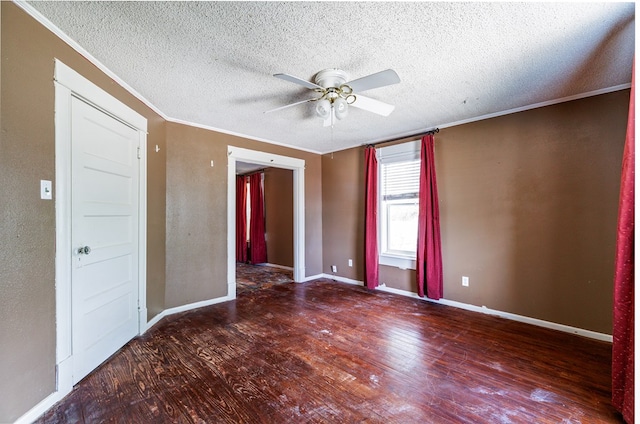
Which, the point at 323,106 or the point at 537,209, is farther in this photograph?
the point at 537,209

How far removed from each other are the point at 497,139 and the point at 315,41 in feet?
8.44

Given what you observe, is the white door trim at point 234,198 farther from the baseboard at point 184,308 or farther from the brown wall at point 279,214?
the brown wall at point 279,214

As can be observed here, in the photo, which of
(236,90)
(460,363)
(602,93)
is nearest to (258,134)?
(236,90)

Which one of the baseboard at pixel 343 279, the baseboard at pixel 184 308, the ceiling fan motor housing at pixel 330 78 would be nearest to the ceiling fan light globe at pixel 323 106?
the ceiling fan motor housing at pixel 330 78

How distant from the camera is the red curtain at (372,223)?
4.27 metres

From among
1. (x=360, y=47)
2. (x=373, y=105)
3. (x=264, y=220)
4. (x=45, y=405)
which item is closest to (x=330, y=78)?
(x=360, y=47)

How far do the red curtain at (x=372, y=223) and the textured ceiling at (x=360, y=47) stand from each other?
55.5 inches

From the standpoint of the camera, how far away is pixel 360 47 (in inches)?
74.7

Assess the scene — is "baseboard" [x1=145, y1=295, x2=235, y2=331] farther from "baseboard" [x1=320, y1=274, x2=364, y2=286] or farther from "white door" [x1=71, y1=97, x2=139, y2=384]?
"baseboard" [x1=320, y1=274, x2=364, y2=286]

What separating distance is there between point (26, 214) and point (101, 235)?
2.13 feet

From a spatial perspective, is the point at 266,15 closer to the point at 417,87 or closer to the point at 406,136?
the point at 417,87

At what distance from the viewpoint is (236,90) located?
8.36 ft

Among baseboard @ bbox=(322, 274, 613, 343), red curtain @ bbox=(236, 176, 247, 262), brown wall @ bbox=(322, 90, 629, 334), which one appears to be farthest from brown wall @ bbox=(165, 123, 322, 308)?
red curtain @ bbox=(236, 176, 247, 262)

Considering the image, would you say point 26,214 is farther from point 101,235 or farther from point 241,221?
point 241,221
